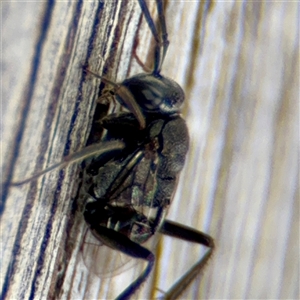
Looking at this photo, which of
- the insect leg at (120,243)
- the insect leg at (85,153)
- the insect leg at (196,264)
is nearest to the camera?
the insect leg at (85,153)

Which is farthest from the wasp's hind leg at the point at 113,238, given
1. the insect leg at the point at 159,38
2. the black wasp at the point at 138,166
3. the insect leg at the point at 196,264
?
the insect leg at the point at 159,38

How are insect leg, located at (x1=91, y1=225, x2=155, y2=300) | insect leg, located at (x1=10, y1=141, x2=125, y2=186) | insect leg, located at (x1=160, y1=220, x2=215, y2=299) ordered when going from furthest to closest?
insect leg, located at (x1=160, y1=220, x2=215, y2=299), insect leg, located at (x1=91, y1=225, x2=155, y2=300), insect leg, located at (x1=10, y1=141, x2=125, y2=186)

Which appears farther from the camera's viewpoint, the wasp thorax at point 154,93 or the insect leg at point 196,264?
the insect leg at point 196,264

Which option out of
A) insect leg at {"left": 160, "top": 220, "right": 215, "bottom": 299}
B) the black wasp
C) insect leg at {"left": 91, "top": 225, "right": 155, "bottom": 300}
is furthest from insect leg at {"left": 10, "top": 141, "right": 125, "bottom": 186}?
insect leg at {"left": 160, "top": 220, "right": 215, "bottom": 299}

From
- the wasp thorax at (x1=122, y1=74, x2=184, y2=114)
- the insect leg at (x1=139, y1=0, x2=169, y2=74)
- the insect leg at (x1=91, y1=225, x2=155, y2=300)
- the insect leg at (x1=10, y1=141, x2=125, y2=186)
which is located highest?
the insect leg at (x1=139, y1=0, x2=169, y2=74)

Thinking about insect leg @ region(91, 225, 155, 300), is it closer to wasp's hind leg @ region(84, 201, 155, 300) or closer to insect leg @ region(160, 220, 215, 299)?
wasp's hind leg @ region(84, 201, 155, 300)

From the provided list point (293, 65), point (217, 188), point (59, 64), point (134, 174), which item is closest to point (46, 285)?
point (134, 174)

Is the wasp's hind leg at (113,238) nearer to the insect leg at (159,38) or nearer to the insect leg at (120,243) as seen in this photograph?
the insect leg at (120,243)

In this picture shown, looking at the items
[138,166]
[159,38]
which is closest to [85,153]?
[138,166]
